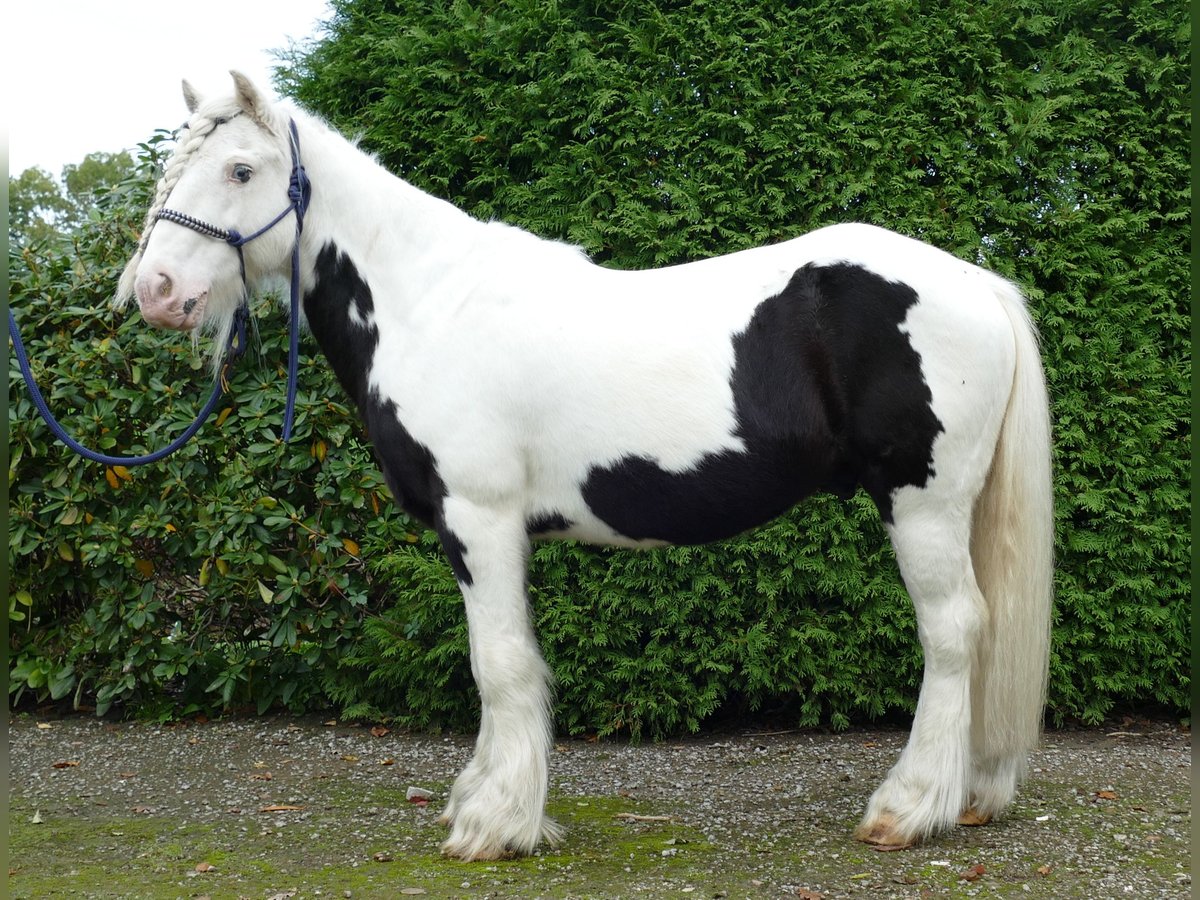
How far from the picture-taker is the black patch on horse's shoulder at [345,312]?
3297 mm

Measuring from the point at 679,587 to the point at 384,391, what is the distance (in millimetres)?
1977

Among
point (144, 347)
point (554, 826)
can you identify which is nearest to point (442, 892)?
point (554, 826)

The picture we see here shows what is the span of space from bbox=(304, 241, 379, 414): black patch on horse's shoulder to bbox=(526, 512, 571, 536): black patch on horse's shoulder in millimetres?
709

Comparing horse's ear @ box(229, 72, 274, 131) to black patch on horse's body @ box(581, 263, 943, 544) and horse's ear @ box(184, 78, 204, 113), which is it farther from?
black patch on horse's body @ box(581, 263, 943, 544)

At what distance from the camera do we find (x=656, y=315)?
311 centimetres

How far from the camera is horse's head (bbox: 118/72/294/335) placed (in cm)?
300

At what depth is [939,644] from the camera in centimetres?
304

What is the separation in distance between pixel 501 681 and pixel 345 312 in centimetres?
137

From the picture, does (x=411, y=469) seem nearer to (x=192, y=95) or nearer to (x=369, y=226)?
(x=369, y=226)

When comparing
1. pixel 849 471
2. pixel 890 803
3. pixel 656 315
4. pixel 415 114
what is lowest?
pixel 890 803

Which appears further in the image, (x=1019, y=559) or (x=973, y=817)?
(x=973, y=817)

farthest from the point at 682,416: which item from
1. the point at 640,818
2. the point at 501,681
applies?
the point at 640,818

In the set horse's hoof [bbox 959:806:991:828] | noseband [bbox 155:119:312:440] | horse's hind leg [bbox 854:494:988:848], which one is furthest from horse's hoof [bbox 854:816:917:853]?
noseband [bbox 155:119:312:440]

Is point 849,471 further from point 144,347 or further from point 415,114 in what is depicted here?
point 144,347
